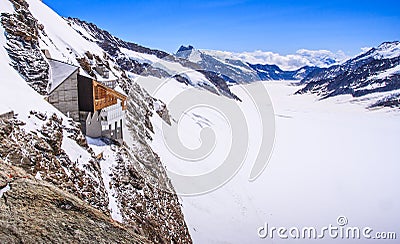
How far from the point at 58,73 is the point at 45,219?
1341 cm

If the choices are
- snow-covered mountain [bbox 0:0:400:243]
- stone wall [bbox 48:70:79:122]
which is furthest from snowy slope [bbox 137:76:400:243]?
stone wall [bbox 48:70:79:122]

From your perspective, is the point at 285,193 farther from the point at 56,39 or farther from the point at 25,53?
the point at 25,53

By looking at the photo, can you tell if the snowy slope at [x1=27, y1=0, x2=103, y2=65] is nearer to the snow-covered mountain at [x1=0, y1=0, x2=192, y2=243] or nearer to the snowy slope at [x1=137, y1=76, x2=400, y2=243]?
the snow-covered mountain at [x1=0, y1=0, x2=192, y2=243]

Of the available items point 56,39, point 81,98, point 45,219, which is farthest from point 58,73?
point 56,39

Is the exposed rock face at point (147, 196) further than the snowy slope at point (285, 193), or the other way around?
the snowy slope at point (285, 193)

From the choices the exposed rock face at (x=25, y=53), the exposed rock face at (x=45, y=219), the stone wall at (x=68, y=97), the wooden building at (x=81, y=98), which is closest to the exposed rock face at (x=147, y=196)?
the wooden building at (x=81, y=98)

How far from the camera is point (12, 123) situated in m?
11.5

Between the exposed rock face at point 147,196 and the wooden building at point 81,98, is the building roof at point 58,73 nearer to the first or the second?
the wooden building at point 81,98

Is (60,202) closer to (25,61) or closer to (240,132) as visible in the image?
(25,61)

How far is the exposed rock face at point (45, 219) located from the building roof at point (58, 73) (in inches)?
431

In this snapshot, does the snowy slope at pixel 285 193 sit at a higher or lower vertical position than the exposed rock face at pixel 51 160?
higher

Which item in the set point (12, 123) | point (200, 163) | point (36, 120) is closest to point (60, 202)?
point (12, 123)

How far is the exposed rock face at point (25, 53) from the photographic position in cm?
1552

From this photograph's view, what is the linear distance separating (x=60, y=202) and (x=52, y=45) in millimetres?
24023
